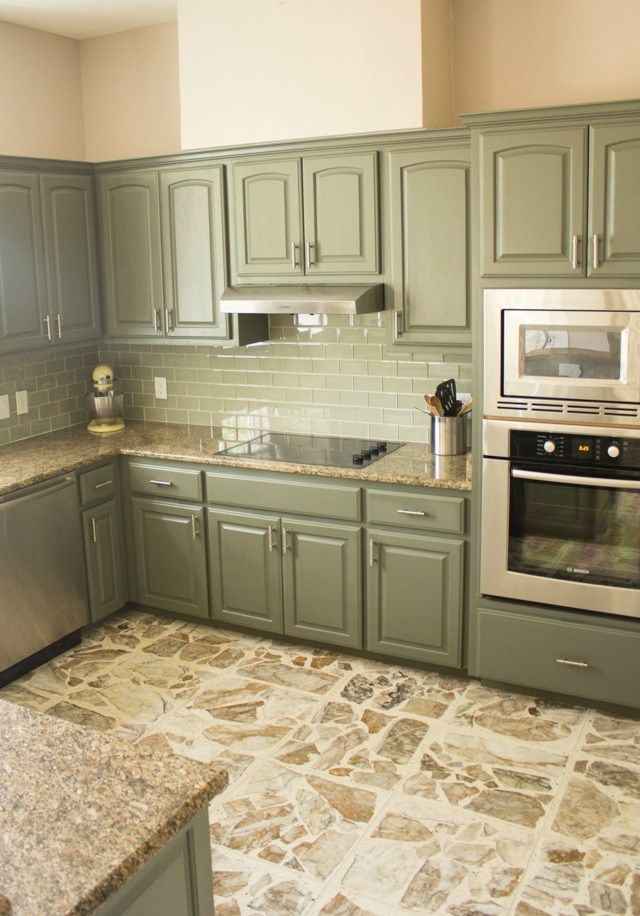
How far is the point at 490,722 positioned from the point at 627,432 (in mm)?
1260

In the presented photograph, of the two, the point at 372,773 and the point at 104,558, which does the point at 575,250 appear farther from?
the point at 104,558

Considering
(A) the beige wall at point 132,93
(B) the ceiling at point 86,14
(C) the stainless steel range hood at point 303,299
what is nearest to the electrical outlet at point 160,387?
(C) the stainless steel range hood at point 303,299

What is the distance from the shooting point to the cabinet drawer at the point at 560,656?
3.51 metres

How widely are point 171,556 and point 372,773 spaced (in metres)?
1.70

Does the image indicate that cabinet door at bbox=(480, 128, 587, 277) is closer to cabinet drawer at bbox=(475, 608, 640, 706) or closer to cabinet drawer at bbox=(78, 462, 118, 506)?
cabinet drawer at bbox=(475, 608, 640, 706)

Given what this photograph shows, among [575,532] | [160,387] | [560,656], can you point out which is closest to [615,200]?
[575,532]

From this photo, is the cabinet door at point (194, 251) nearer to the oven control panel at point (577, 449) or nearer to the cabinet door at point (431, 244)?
the cabinet door at point (431, 244)

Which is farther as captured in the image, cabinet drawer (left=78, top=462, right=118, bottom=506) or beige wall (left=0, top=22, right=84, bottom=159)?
beige wall (left=0, top=22, right=84, bottom=159)

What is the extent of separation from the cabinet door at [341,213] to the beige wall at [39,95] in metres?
1.61

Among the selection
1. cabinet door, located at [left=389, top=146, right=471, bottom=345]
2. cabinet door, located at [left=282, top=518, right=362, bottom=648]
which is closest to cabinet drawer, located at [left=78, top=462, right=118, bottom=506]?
cabinet door, located at [left=282, top=518, right=362, bottom=648]

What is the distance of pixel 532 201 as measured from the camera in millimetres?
3342

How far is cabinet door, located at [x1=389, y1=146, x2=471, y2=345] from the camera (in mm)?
3766

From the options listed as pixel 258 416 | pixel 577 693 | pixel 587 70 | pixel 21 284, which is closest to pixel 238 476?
pixel 258 416

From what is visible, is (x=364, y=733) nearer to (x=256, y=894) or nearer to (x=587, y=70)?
(x=256, y=894)
